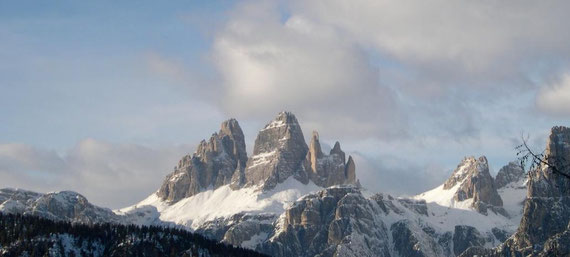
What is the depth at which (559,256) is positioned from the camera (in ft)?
112

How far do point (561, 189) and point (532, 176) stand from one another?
44.3 inches

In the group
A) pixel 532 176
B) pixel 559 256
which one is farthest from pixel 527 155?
pixel 559 256

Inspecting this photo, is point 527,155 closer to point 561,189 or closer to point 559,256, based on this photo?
point 561,189

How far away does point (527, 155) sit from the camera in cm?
3469

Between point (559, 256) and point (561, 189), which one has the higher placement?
point (561, 189)

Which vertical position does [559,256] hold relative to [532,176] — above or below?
below

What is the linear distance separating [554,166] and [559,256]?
131 inches

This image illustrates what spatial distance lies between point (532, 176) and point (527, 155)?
0.80m

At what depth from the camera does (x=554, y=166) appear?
33.6 metres

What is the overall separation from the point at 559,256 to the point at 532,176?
9.98 ft

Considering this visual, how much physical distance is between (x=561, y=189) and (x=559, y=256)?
243 cm

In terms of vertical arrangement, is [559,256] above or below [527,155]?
below

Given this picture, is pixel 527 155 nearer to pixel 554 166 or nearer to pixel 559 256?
pixel 554 166

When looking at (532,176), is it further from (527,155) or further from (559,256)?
(559,256)
